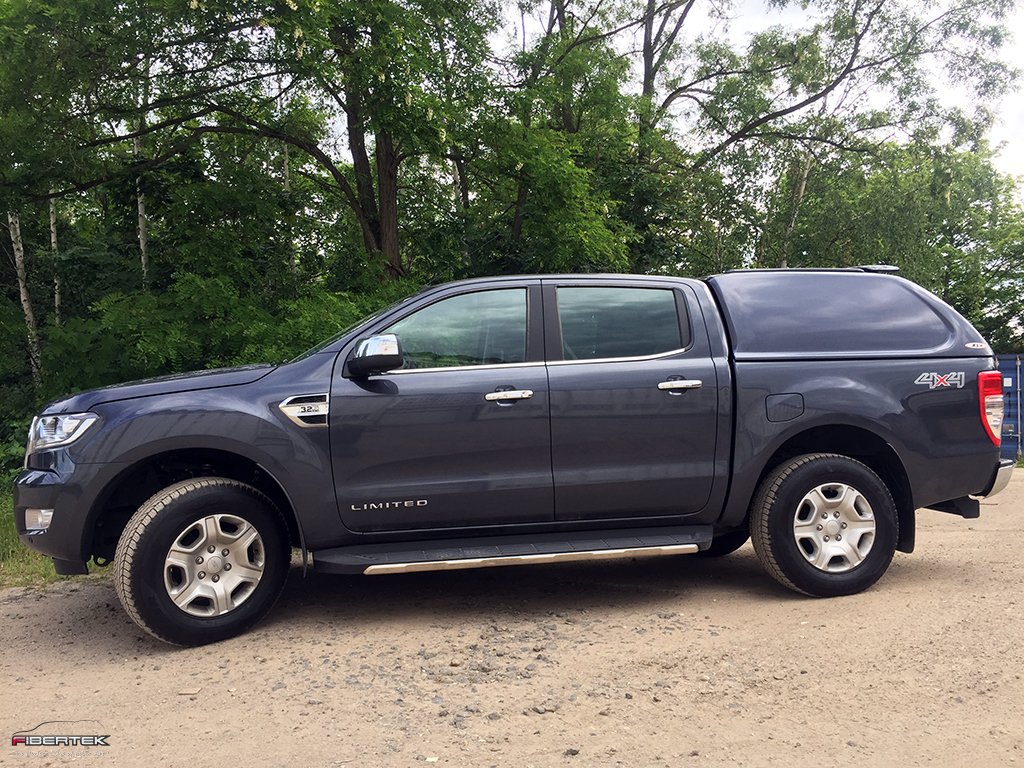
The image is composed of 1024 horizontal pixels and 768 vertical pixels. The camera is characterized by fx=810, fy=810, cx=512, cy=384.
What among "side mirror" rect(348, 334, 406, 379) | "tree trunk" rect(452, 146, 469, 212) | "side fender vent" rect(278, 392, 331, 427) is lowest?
"side fender vent" rect(278, 392, 331, 427)

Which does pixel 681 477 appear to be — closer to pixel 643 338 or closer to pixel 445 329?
pixel 643 338

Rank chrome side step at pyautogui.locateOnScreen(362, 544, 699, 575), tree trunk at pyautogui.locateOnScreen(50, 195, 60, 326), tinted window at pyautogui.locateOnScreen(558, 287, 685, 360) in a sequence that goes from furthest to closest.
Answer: tree trunk at pyautogui.locateOnScreen(50, 195, 60, 326), tinted window at pyautogui.locateOnScreen(558, 287, 685, 360), chrome side step at pyautogui.locateOnScreen(362, 544, 699, 575)

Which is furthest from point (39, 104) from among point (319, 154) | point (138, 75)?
point (319, 154)

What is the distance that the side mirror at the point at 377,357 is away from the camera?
4.23 meters

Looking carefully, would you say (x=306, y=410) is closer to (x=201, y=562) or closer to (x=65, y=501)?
(x=201, y=562)

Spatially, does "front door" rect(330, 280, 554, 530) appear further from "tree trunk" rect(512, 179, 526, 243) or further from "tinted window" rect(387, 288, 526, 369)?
"tree trunk" rect(512, 179, 526, 243)

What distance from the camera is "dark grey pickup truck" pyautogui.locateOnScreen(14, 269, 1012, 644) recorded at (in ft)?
13.6

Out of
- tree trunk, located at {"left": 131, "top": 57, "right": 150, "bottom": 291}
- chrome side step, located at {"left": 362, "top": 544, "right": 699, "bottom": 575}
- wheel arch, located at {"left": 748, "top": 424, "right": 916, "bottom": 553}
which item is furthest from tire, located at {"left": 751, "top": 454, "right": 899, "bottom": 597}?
tree trunk, located at {"left": 131, "top": 57, "right": 150, "bottom": 291}

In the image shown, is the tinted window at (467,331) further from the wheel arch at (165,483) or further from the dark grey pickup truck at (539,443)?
the wheel arch at (165,483)

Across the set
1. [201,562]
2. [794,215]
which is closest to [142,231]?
[201,562]

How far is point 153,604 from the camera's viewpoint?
3988 mm

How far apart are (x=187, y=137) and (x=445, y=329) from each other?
8.13 m

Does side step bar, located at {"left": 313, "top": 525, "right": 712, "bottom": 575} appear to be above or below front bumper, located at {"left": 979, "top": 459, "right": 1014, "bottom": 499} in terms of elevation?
below

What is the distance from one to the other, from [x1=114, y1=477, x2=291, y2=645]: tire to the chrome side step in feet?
1.97
